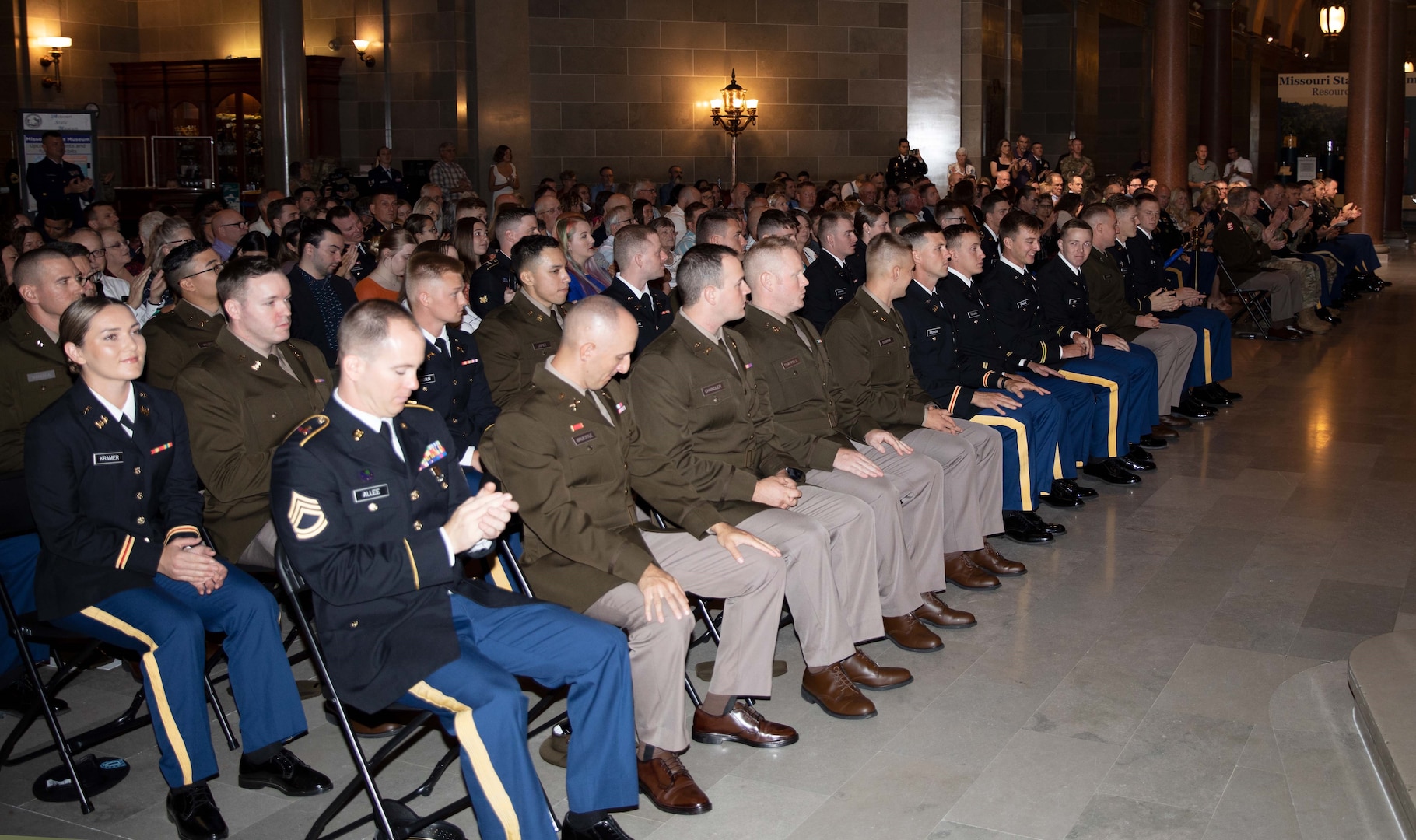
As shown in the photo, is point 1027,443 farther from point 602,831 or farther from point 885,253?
point 602,831

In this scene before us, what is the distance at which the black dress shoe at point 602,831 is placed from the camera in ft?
9.87

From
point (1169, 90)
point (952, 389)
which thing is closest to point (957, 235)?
point (952, 389)

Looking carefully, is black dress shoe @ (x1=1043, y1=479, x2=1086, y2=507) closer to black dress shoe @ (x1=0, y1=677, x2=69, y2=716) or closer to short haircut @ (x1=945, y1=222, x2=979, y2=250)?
short haircut @ (x1=945, y1=222, x2=979, y2=250)

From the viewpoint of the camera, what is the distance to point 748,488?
3939 mm

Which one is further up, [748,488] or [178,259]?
[178,259]

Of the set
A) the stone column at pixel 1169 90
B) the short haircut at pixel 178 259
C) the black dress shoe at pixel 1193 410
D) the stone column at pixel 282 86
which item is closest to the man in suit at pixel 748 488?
the short haircut at pixel 178 259

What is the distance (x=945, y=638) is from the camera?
443 cm

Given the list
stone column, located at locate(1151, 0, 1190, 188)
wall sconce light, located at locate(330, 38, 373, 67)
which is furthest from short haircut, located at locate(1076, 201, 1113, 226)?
wall sconce light, located at locate(330, 38, 373, 67)

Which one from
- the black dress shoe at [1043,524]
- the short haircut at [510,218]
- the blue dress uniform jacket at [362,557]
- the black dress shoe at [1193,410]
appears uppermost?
the short haircut at [510,218]

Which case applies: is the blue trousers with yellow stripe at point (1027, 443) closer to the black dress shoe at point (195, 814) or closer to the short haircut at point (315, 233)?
the short haircut at point (315, 233)

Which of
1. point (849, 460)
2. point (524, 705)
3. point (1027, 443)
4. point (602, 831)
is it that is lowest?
point (602, 831)

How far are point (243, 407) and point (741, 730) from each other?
1.79 m

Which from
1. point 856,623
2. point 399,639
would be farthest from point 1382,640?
point 399,639

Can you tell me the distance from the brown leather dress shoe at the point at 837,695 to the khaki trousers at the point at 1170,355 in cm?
435
